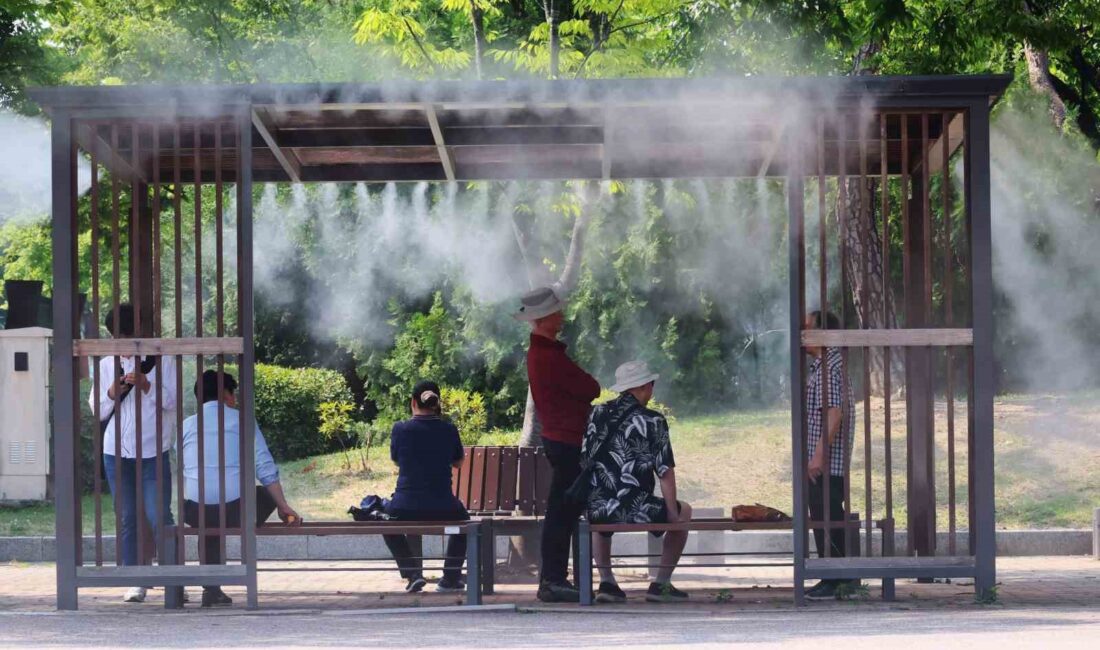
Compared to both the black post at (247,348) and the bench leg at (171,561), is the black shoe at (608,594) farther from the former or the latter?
the bench leg at (171,561)

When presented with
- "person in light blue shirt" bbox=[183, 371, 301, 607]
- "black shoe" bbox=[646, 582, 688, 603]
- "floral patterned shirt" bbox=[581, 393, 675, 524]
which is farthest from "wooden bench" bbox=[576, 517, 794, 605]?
"person in light blue shirt" bbox=[183, 371, 301, 607]

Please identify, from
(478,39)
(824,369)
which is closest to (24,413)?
(478,39)

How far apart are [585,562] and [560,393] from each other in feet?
3.21

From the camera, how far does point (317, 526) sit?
9.13 m

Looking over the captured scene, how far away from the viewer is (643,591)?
390 inches

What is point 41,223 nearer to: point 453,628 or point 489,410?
point 489,410

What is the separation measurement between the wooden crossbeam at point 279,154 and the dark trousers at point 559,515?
8.20 feet

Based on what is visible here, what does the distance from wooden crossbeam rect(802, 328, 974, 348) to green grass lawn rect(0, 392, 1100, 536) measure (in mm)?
5775

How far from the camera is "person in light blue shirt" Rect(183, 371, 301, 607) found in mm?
9117

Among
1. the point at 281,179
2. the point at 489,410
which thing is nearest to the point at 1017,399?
the point at 489,410

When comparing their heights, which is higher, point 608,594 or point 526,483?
point 526,483

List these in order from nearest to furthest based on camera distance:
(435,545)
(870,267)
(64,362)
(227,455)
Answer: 1. (64,362)
2. (227,455)
3. (435,545)
4. (870,267)

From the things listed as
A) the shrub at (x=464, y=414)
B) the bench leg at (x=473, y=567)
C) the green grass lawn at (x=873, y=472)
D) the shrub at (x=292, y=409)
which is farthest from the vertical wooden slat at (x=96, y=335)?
the shrub at (x=292, y=409)

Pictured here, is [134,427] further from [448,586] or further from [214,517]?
[448,586]
